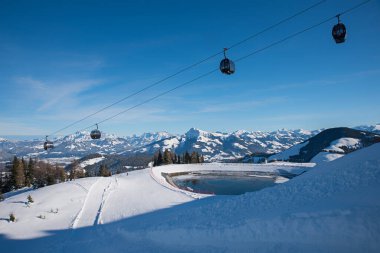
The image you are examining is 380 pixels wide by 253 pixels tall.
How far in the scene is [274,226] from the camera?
11.2 metres

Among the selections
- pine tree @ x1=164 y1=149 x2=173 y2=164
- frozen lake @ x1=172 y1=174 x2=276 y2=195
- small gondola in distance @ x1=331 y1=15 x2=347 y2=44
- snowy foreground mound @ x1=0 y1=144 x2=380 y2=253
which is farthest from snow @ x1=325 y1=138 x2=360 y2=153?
small gondola in distance @ x1=331 y1=15 x2=347 y2=44

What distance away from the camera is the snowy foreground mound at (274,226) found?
9734 millimetres

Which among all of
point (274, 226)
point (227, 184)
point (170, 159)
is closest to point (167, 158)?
point (170, 159)

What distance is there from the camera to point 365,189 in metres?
11.8

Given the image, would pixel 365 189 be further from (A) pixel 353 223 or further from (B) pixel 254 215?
(B) pixel 254 215

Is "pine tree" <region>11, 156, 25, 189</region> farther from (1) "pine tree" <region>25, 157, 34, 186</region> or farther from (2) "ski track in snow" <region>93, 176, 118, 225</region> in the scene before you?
(2) "ski track in snow" <region>93, 176, 118, 225</region>

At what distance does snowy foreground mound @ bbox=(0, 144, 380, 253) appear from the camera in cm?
973

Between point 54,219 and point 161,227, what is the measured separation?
1407 centimetres

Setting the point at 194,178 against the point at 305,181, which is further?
the point at 194,178

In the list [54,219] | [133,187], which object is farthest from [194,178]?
[54,219]

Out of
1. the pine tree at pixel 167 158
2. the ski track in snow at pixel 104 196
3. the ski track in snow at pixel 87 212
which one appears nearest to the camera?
the ski track in snow at pixel 87 212

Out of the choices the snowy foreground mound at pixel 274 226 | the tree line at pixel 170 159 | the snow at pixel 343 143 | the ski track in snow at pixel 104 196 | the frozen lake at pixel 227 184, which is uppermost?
the snow at pixel 343 143

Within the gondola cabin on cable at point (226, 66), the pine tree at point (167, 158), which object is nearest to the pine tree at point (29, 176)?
the pine tree at point (167, 158)

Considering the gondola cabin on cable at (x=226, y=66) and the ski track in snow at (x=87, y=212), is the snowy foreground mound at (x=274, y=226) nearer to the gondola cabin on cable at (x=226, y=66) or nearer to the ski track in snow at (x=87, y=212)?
the ski track in snow at (x=87, y=212)
